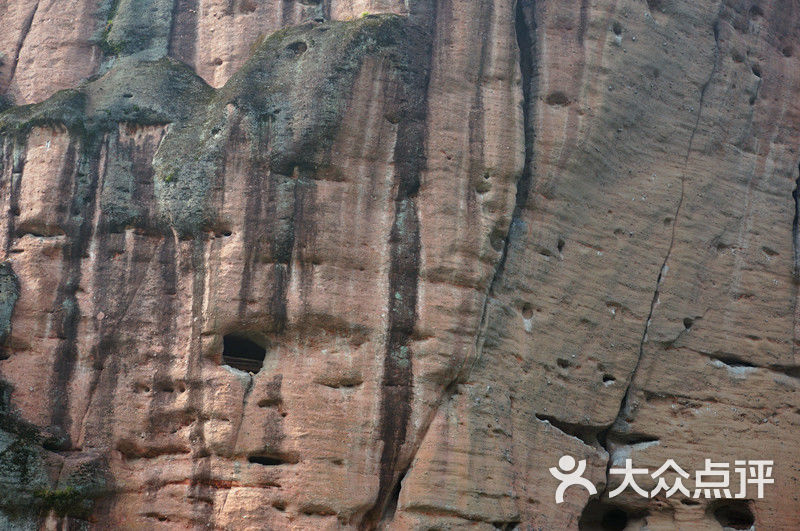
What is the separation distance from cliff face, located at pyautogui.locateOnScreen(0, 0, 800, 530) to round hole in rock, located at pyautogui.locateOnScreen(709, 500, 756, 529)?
37 millimetres

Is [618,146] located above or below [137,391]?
above

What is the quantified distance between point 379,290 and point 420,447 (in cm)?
190

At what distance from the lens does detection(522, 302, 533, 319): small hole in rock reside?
14656 mm

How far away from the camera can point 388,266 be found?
557 inches

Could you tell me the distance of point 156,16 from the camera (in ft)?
53.7

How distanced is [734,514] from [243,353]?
21.6ft

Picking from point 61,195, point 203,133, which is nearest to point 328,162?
point 203,133

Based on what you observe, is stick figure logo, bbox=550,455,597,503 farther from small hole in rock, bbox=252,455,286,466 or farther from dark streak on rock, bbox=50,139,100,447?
dark streak on rock, bbox=50,139,100,447

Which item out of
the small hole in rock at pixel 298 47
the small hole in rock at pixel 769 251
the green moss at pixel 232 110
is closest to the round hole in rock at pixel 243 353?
the green moss at pixel 232 110

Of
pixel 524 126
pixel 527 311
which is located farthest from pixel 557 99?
pixel 527 311

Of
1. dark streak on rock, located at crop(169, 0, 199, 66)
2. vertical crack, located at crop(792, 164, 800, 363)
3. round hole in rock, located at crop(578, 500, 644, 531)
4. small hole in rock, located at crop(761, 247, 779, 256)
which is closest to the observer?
round hole in rock, located at crop(578, 500, 644, 531)

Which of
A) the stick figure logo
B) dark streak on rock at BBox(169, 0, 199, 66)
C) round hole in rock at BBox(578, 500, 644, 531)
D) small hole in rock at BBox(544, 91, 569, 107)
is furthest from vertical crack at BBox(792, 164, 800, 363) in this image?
dark streak on rock at BBox(169, 0, 199, 66)

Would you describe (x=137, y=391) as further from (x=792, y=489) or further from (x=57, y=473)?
(x=792, y=489)
